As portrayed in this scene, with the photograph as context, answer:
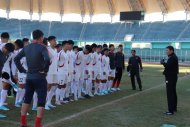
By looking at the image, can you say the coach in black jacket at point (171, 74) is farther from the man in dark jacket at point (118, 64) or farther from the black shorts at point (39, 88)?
the man in dark jacket at point (118, 64)

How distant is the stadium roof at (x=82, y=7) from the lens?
6162 cm

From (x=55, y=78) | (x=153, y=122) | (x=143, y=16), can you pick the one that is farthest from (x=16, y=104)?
(x=143, y=16)

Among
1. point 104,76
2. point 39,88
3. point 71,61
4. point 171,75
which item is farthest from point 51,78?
point 104,76

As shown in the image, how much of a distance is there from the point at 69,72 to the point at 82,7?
54.1 m

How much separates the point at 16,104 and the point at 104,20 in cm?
5713

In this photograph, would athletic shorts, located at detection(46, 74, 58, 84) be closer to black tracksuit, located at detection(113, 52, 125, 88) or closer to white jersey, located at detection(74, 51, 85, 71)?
white jersey, located at detection(74, 51, 85, 71)

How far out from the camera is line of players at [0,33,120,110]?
11320mm

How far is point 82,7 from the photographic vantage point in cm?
6600

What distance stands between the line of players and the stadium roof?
46.4 meters

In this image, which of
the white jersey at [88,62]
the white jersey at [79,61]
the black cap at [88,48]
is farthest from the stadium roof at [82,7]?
the white jersey at [79,61]

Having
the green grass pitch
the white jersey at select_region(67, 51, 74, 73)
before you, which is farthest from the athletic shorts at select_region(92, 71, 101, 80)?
the white jersey at select_region(67, 51, 74, 73)

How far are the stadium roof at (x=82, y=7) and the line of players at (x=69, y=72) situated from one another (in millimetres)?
46388

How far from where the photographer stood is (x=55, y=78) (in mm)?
11766

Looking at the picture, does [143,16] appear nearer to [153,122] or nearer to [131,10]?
[131,10]
